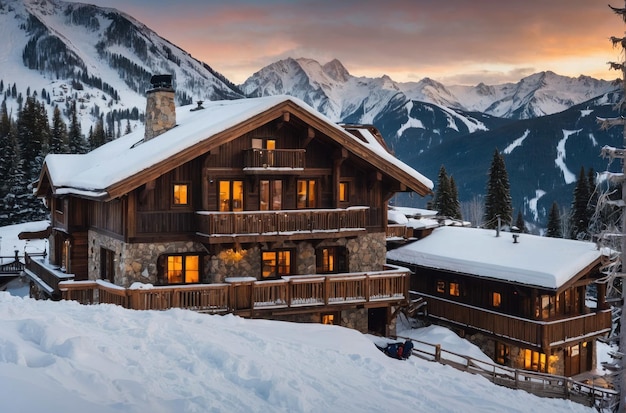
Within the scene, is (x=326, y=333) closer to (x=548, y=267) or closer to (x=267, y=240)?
(x=267, y=240)

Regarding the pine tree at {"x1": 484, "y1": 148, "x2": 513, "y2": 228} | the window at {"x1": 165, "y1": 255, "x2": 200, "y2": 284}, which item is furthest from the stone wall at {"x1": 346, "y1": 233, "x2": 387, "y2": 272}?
the pine tree at {"x1": 484, "y1": 148, "x2": 513, "y2": 228}

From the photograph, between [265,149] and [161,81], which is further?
[161,81]

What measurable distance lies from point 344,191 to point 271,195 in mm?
3455

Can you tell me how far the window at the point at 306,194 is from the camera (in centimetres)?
2550

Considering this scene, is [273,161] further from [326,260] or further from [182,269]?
[182,269]

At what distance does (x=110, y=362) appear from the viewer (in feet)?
36.2

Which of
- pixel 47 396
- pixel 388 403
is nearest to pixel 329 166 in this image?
pixel 388 403

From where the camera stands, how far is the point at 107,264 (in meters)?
→ 24.5

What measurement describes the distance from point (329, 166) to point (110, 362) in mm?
16118

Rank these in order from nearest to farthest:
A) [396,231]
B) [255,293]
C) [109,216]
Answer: [255,293] < [109,216] < [396,231]

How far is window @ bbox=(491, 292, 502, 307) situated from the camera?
28.0 m

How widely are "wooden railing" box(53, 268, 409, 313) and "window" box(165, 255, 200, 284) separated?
9.22 ft

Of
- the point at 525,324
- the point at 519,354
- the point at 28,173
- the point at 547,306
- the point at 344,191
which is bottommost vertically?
the point at 519,354

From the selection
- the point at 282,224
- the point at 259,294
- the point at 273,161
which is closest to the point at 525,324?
the point at 282,224
